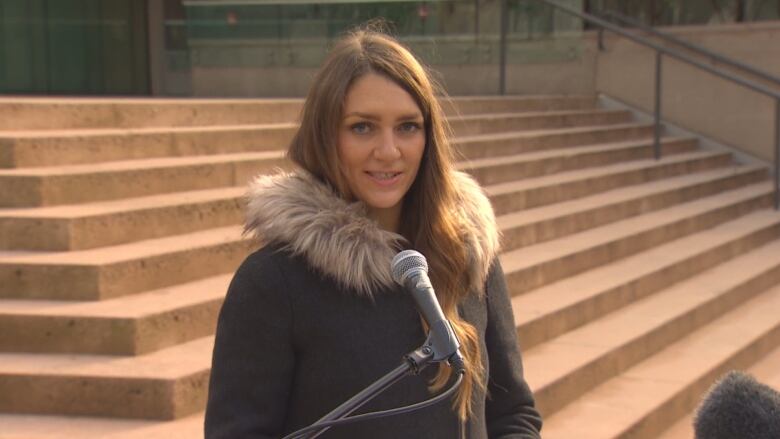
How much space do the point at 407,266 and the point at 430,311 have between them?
11 centimetres

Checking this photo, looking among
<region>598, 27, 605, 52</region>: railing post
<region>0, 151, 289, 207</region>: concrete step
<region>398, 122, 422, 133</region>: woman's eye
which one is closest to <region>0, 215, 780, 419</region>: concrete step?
<region>0, 151, 289, 207</region>: concrete step

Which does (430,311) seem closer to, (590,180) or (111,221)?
(111,221)

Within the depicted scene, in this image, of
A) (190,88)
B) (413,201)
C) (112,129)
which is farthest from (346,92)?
(190,88)

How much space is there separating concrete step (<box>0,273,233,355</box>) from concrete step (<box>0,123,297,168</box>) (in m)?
1.08

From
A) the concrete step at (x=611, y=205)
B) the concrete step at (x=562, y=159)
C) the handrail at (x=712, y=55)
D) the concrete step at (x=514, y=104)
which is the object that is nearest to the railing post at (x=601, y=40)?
the handrail at (x=712, y=55)

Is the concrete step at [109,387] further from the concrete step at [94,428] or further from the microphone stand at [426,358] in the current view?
the microphone stand at [426,358]

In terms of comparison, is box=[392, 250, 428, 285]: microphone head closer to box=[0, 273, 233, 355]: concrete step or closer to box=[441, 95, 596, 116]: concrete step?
box=[0, 273, 233, 355]: concrete step

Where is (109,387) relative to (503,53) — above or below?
below

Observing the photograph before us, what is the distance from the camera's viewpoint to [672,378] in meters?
6.57

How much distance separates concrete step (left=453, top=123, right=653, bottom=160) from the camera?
9.55 m

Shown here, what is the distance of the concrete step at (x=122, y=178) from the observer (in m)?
5.56

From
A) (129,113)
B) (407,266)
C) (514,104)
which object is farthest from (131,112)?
(407,266)

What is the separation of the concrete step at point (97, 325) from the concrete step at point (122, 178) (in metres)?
0.68

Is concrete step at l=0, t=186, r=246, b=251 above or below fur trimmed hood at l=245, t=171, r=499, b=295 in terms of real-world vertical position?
below
